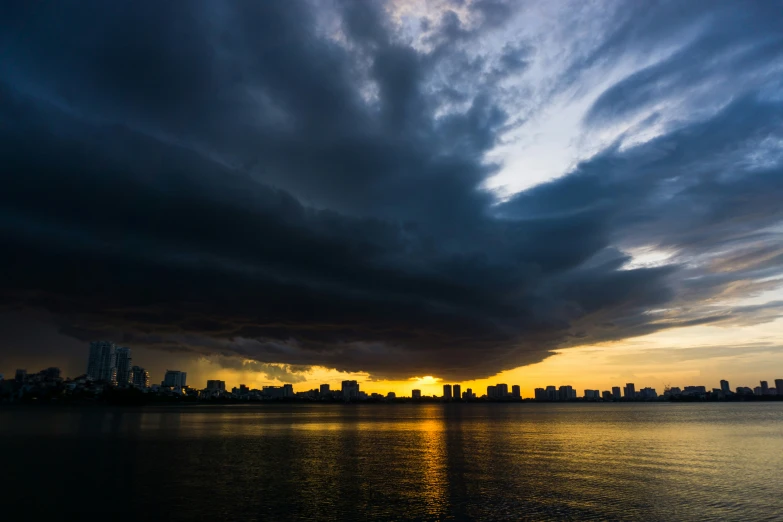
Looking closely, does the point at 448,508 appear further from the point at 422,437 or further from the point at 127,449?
the point at 422,437

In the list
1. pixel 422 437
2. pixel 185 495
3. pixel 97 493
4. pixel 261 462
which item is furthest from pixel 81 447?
pixel 422 437

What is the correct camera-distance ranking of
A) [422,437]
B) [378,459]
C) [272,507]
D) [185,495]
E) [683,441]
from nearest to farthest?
1. [272,507]
2. [185,495]
3. [378,459]
4. [683,441]
5. [422,437]

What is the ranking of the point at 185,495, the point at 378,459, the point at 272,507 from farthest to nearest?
the point at 378,459
the point at 185,495
the point at 272,507

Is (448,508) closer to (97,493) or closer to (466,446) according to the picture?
(97,493)

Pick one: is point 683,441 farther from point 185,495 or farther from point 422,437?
point 185,495

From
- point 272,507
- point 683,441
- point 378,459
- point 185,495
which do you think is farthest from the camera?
point 683,441

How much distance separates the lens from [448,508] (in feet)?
159

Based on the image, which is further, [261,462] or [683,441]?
[683,441]

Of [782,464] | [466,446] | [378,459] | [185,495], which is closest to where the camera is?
[185,495]

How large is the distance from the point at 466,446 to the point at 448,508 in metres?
59.9

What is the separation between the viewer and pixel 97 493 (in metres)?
53.2

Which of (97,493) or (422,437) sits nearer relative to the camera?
(97,493)

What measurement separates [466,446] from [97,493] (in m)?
72.5

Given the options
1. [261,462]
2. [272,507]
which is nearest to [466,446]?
[261,462]
